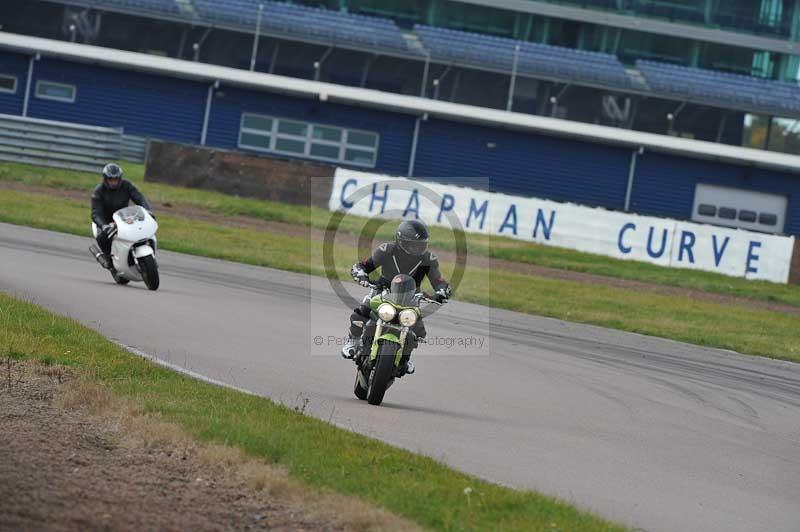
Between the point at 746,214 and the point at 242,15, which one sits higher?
the point at 242,15

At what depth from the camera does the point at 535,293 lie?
2506cm

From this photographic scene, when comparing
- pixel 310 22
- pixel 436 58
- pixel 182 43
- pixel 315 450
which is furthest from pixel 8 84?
pixel 315 450

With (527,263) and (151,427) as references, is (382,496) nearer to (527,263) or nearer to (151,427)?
(151,427)

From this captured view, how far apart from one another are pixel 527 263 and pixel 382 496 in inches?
909

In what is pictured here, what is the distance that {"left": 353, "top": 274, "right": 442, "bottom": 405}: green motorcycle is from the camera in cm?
1050

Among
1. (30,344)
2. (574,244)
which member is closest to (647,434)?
(30,344)

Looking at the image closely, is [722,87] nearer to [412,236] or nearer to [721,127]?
[721,127]

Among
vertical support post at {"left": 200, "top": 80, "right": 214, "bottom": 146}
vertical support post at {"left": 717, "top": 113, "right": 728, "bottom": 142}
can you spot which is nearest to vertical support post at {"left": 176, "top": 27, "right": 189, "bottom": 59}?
vertical support post at {"left": 200, "top": 80, "right": 214, "bottom": 146}

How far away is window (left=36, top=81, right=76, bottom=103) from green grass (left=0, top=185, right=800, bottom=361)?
55.8 feet

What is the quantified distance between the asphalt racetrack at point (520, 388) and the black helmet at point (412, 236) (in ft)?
4.37

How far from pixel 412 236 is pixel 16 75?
123 feet

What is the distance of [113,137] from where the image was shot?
35.8 metres

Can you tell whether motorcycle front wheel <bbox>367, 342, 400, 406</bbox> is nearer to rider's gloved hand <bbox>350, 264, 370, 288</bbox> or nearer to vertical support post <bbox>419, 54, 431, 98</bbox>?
rider's gloved hand <bbox>350, 264, 370, 288</bbox>

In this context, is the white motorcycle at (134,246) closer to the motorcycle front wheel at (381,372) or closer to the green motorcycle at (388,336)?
the green motorcycle at (388,336)
